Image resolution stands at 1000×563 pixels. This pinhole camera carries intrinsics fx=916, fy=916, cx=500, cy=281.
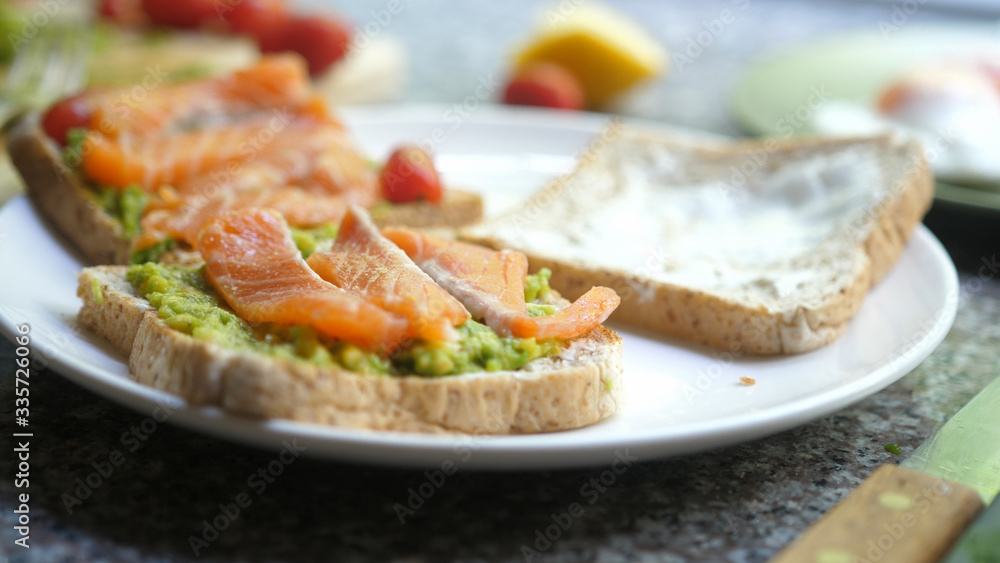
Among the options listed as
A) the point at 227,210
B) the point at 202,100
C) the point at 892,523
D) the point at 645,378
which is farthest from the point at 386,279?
the point at 202,100

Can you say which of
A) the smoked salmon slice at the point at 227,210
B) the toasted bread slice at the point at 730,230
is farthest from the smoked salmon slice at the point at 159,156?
the toasted bread slice at the point at 730,230

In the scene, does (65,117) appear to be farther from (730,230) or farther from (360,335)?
(730,230)

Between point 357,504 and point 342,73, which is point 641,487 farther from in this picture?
point 342,73

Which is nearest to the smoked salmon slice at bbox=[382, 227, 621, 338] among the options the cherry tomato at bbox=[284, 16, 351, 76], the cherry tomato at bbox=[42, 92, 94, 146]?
the cherry tomato at bbox=[42, 92, 94, 146]

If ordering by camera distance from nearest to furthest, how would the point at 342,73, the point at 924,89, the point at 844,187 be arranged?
the point at 844,187, the point at 924,89, the point at 342,73

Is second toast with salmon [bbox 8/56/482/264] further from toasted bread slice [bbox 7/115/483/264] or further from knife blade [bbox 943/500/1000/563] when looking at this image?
knife blade [bbox 943/500/1000/563]

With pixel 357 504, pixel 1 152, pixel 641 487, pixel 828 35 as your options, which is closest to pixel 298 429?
pixel 357 504

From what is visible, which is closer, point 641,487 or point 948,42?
point 641,487
